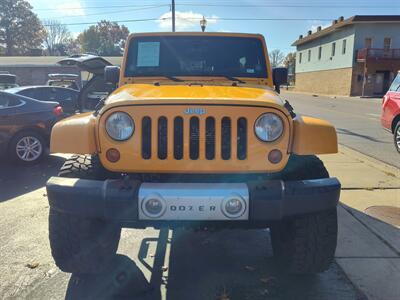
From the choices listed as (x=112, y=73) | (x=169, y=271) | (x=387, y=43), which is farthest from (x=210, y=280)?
→ (x=387, y=43)

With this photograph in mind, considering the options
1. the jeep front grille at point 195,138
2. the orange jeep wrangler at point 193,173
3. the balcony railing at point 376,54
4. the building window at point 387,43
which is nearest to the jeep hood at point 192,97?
the orange jeep wrangler at point 193,173

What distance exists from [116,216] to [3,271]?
5.06ft

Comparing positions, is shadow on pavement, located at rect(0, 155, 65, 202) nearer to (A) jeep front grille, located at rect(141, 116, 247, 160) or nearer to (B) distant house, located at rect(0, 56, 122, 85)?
(A) jeep front grille, located at rect(141, 116, 247, 160)

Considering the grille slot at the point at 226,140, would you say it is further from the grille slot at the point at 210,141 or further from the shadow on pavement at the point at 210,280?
the shadow on pavement at the point at 210,280

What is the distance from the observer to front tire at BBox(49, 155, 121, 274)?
3.31 m

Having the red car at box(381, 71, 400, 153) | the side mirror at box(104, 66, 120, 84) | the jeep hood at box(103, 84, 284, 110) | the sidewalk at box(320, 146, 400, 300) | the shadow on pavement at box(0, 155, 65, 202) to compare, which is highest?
the side mirror at box(104, 66, 120, 84)

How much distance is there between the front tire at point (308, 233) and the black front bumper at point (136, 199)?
10.3 inches

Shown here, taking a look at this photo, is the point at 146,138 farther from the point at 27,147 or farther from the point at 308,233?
the point at 27,147

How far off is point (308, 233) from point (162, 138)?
4.40 ft

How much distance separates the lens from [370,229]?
185 inches

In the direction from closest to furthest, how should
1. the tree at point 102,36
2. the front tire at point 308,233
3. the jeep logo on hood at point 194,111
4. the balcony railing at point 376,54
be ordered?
the jeep logo on hood at point 194,111 < the front tire at point 308,233 < the balcony railing at point 376,54 < the tree at point 102,36

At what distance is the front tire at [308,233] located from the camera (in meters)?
3.28

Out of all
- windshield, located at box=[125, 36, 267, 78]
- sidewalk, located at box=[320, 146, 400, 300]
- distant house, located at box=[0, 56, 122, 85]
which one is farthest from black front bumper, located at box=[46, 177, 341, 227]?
distant house, located at box=[0, 56, 122, 85]

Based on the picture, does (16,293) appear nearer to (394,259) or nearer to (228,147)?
(228,147)
